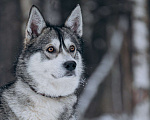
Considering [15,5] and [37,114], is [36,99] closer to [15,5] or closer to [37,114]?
[37,114]

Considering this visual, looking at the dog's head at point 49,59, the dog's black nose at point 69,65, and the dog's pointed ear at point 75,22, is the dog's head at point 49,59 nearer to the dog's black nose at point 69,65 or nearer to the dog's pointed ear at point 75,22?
the dog's black nose at point 69,65

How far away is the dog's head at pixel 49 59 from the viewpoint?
4281mm

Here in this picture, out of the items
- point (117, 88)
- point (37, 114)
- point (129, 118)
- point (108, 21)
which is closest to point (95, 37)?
point (108, 21)

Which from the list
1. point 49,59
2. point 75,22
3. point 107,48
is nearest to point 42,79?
point 49,59

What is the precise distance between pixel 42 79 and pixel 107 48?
11963 millimetres

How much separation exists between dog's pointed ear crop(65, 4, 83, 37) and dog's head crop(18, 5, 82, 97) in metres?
0.10

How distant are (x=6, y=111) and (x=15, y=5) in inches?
295

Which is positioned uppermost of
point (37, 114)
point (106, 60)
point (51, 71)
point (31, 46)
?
point (31, 46)

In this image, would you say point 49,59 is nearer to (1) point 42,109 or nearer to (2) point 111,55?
(1) point 42,109

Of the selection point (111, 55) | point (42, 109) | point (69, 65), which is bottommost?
point (111, 55)

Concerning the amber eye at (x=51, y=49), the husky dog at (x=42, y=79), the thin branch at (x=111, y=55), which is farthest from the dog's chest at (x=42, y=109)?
the thin branch at (x=111, y=55)

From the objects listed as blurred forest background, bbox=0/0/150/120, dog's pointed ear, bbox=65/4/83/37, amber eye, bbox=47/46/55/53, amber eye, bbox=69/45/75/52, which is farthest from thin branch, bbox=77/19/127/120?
amber eye, bbox=47/46/55/53

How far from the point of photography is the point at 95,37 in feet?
53.9

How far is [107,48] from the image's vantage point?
16.0 m
